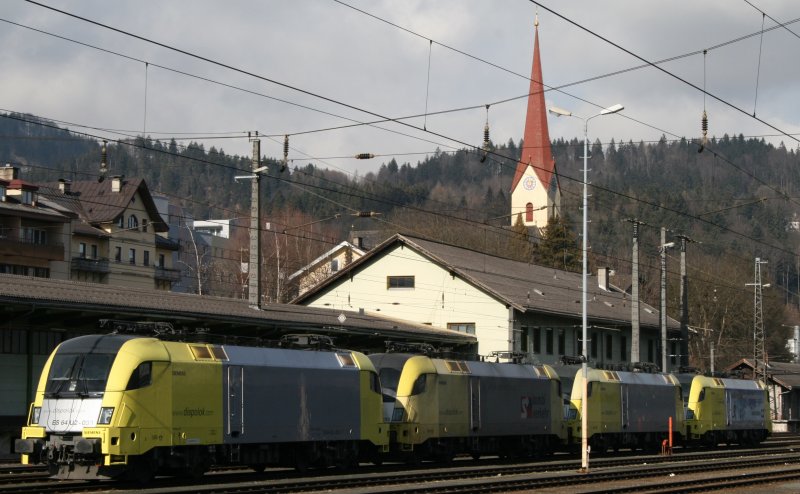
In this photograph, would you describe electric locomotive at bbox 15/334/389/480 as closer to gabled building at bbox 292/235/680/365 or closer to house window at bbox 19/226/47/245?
gabled building at bbox 292/235/680/365

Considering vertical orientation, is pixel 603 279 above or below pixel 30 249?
below

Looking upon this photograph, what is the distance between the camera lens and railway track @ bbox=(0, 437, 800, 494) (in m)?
22.6

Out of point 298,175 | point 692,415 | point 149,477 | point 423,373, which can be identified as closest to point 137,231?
point 692,415

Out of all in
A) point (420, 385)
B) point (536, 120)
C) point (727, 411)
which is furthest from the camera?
point (536, 120)

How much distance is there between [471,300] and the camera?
61000mm

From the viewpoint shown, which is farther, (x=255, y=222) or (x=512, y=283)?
(x=512, y=283)

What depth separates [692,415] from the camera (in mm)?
47688

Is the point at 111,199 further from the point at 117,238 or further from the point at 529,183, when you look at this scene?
the point at 529,183

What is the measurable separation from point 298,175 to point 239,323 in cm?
16233

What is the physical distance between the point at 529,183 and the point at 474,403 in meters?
106

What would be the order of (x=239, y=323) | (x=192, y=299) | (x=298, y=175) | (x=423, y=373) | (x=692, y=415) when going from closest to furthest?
(x=423, y=373)
(x=239, y=323)
(x=192, y=299)
(x=692, y=415)
(x=298, y=175)

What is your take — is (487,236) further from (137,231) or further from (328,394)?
(328,394)

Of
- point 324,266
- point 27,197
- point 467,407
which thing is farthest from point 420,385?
point 324,266

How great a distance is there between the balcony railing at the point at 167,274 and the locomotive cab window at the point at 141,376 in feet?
243
